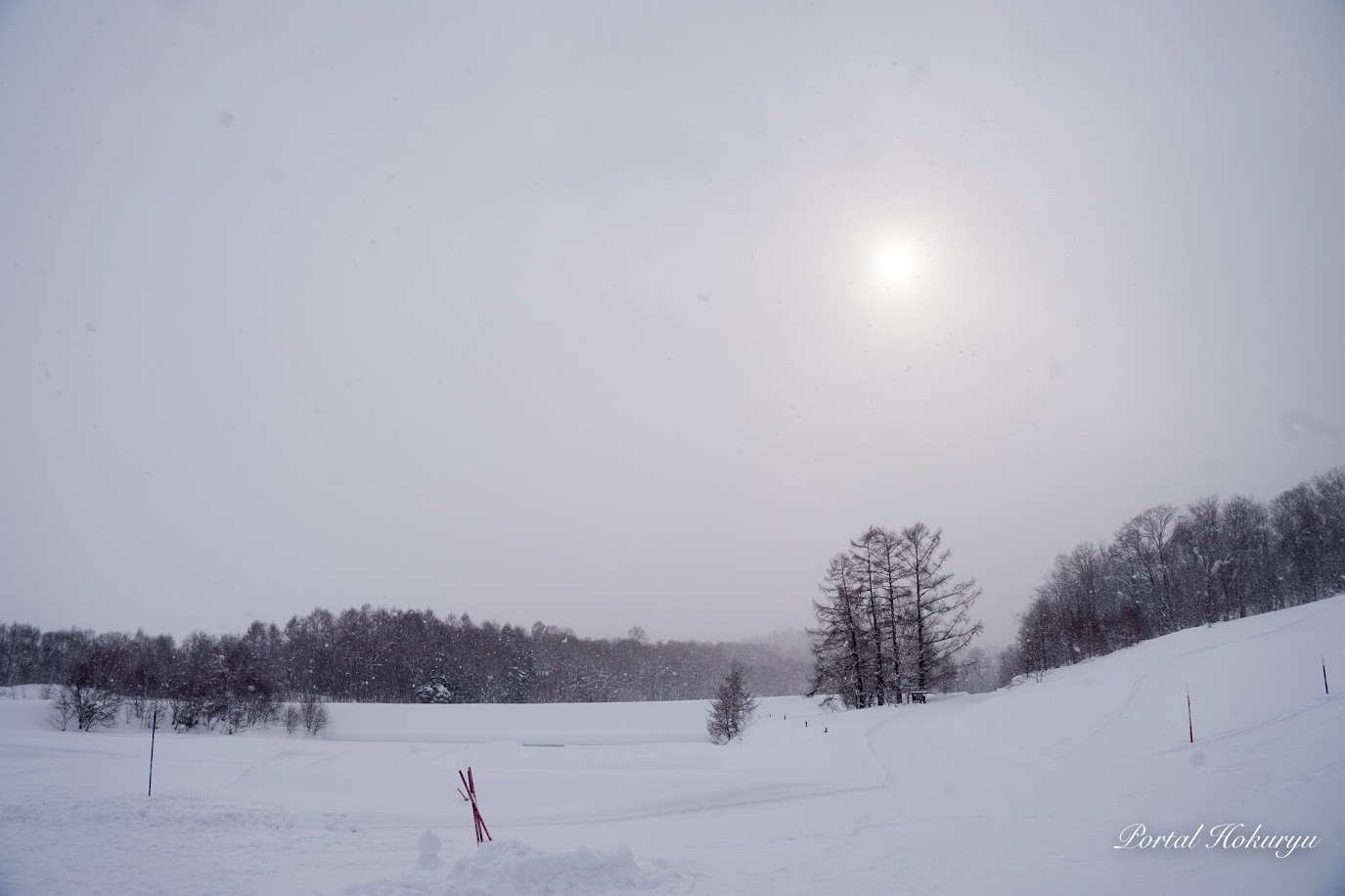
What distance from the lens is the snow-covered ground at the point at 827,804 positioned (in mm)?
8695

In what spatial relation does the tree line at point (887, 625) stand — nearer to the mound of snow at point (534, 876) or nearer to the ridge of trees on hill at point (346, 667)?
the mound of snow at point (534, 876)

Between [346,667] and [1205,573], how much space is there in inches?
3604

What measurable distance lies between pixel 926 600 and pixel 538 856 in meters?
28.0

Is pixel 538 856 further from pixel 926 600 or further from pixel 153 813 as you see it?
pixel 926 600

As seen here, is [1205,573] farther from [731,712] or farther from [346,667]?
[346,667]

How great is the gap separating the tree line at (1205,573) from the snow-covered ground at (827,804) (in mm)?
28486

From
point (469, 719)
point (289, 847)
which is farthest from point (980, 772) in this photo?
point (469, 719)

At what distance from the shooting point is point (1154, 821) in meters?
9.59

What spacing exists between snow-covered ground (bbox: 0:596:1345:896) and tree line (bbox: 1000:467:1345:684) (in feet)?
93.5

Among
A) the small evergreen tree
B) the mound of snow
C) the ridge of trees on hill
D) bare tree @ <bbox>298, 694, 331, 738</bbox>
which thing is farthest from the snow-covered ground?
the ridge of trees on hill

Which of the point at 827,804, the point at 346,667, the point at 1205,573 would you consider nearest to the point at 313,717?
the point at 346,667

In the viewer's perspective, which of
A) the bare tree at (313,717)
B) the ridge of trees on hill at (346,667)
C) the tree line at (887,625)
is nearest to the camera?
the tree line at (887,625)

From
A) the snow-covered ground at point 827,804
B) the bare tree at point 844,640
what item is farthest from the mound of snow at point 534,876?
the bare tree at point 844,640

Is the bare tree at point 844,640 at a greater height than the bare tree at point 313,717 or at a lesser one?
greater
